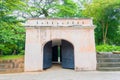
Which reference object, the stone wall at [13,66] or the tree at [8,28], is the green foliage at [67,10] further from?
the stone wall at [13,66]

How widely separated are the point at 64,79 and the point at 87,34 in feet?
13.8

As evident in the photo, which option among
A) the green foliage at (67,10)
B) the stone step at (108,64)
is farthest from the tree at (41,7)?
the stone step at (108,64)

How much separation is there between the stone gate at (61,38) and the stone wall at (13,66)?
1.07 feet

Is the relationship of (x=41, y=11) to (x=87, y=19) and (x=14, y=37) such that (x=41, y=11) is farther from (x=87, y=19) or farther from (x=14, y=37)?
(x=87, y=19)

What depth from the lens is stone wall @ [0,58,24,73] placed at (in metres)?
11.4

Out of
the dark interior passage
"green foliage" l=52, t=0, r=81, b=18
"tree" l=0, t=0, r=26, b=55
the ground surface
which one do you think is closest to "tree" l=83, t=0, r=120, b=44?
"green foliage" l=52, t=0, r=81, b=18

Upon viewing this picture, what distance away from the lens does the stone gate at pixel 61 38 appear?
37.8 feet

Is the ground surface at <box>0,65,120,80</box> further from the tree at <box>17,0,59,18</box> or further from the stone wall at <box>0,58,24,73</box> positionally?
the tree at <box>17,0,59,18</box>

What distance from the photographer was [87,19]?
12125 mm

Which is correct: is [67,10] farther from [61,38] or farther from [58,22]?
[61,38]

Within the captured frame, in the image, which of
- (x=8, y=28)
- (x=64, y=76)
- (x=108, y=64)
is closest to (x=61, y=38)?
(x=64, y=76)

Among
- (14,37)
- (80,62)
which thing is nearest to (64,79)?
(80,62)

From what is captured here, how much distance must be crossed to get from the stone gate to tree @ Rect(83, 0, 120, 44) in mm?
9589

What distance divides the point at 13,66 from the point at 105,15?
13.9 m
